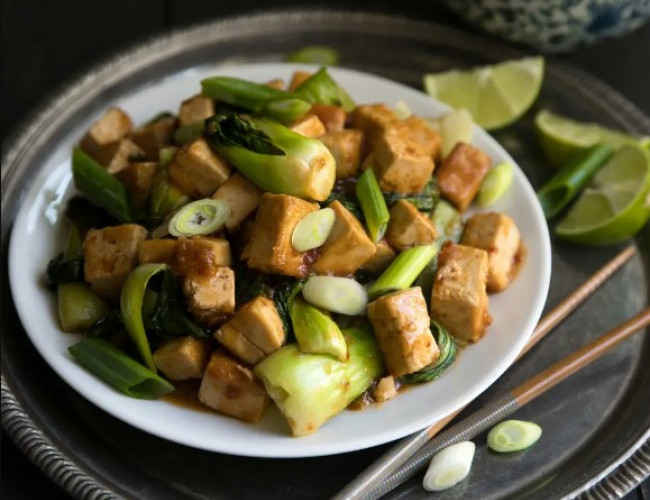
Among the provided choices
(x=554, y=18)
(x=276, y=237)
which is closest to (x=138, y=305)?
(x=276, y=237)

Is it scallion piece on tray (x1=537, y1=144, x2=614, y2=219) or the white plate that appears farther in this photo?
scallion piece on tray (x1=537, y1=144, x2=614, y2=219)

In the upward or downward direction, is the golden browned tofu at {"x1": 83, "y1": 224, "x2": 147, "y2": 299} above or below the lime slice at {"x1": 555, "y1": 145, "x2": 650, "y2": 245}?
above

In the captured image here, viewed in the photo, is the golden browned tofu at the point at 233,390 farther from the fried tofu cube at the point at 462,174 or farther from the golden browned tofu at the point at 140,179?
the fried tofu cube at the point at 462,174

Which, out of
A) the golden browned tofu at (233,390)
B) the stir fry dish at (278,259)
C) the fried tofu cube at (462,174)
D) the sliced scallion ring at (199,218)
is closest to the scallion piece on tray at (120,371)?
the stir fry dish at (278,259)

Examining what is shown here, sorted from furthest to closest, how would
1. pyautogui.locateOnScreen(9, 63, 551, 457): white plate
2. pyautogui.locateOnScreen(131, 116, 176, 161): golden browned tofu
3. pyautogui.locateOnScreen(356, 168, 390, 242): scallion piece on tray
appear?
pyautogui.locateOnScreen(131, 116, 176, 161): golden browned tofu < pyautogui.locateOnScreen(356, 168, 390, 242): scallion piece on tray < pyautogui.locateOnScreen(9, 63, 551, 457): white plate

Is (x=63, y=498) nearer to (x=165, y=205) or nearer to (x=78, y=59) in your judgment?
(x=165, y=205)

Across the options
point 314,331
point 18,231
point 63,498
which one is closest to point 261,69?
point 18,231

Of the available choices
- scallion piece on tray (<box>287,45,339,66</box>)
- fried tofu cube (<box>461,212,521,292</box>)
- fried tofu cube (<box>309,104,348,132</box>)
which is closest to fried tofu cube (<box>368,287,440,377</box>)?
fried tofu cube (<box>461,212,521,292</box>)

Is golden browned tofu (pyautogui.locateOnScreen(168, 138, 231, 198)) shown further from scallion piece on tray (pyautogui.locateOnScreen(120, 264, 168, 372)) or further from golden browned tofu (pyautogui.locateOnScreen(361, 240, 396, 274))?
golden browned tofu (pyautogui.locateOnScreen(361, 240, 396, 274))

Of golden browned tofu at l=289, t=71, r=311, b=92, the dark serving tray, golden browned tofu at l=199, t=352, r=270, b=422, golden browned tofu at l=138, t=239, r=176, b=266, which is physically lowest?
the dark serving tray
